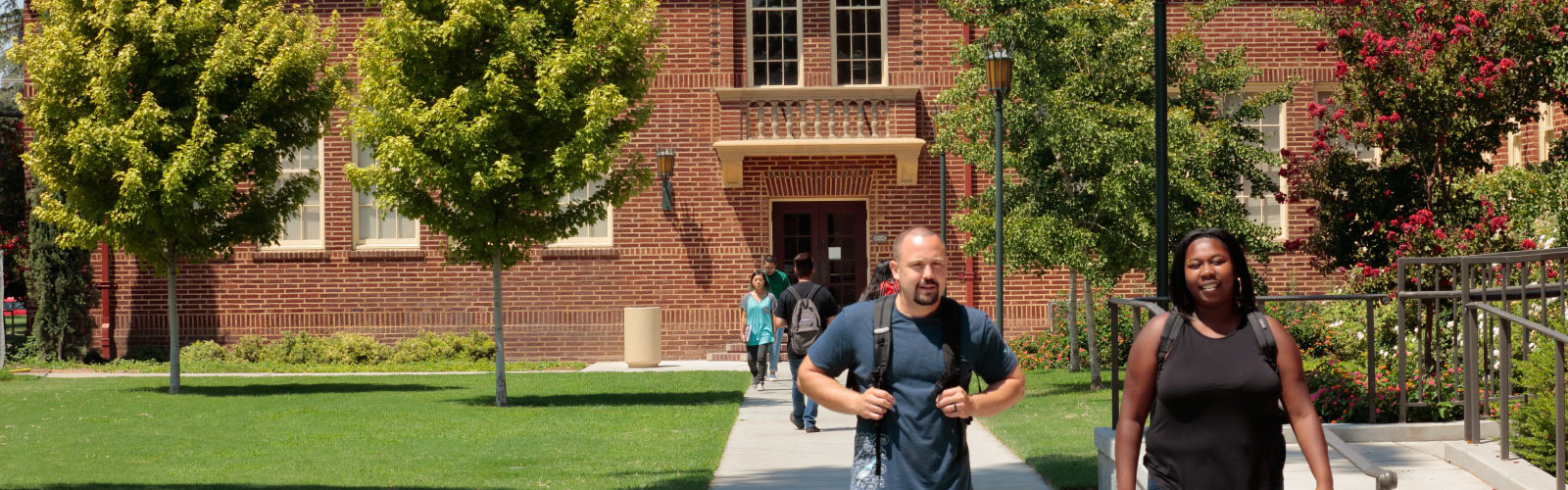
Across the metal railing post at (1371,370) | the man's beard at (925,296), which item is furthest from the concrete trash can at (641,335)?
the man's beard at (925,296)

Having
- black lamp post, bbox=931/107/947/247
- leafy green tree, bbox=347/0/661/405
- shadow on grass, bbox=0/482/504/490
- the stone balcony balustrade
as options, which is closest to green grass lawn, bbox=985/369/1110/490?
shadow on grass, bbox=0/482/504/490

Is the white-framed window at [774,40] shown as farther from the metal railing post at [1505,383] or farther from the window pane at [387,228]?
the metal railing post at [1505,383]

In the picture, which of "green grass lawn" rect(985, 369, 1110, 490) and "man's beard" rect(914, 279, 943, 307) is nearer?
"man's beard" rect(914, 279, 943, 307)

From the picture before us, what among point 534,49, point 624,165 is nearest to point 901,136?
point 624,165

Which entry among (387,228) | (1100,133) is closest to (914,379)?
(1100,133)

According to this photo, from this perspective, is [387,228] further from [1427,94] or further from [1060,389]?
[1427,94]

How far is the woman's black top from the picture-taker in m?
4.46

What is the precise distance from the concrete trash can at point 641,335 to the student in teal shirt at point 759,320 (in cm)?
476

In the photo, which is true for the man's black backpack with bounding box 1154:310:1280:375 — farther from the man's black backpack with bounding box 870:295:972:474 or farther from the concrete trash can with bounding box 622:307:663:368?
the concrete trash can with bounding box 622:307:663:368

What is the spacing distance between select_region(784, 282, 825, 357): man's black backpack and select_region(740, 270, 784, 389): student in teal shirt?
4307 mm

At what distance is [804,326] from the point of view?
41.7ft

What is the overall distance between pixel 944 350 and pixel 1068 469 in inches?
225

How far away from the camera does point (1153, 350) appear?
4629mm

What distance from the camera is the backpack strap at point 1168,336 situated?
4.59 metres
